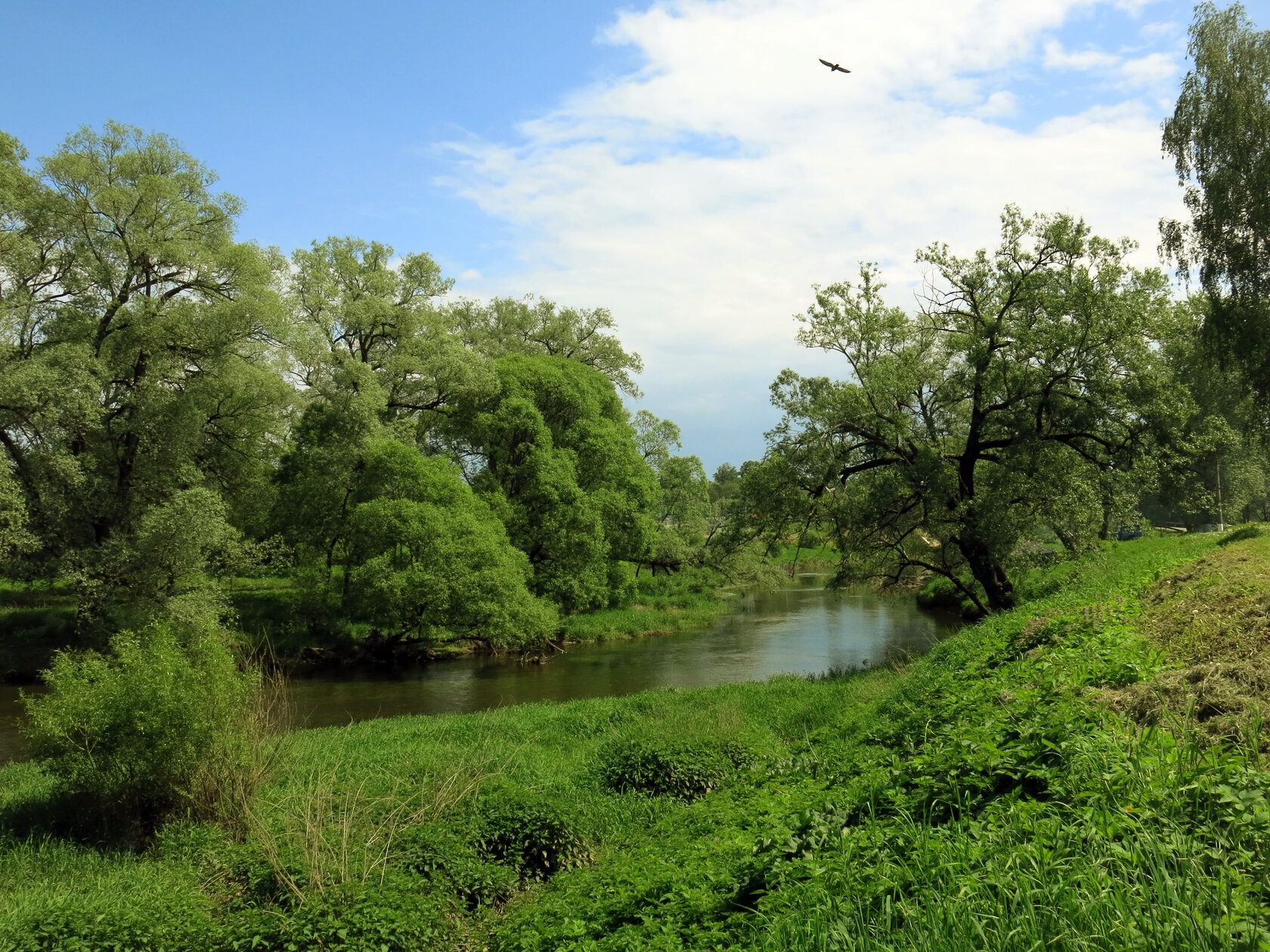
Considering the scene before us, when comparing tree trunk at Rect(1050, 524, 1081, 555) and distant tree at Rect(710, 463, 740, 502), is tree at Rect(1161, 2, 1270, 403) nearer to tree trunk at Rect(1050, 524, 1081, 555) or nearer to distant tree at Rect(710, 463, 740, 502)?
tree trunk at Rect(1050, 524, 1081, 555)

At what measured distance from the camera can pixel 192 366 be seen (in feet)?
85.1

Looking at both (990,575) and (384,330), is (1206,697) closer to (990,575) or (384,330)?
(990,575)

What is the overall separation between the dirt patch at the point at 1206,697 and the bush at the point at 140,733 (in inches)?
429

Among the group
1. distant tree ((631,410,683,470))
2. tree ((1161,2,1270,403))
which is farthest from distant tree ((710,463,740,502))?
tree ((1161,2,1270,403))

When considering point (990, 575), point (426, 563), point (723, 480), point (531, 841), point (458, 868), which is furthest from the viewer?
point (723, 480)

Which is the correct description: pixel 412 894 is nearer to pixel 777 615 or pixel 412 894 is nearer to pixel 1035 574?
pixel 1035 574

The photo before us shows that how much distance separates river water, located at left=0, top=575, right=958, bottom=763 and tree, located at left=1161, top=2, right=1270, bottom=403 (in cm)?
1205

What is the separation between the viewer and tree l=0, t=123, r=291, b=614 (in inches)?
880

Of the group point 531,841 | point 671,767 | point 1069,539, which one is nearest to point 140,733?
point 531,841

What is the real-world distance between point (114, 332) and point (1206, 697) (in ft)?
90.2

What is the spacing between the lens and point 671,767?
11.8 meters

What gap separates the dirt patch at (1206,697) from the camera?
5309 millimetres

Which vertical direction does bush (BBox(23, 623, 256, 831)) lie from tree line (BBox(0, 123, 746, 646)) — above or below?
below

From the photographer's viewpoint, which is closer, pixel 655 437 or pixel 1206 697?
pixel 1206 697
